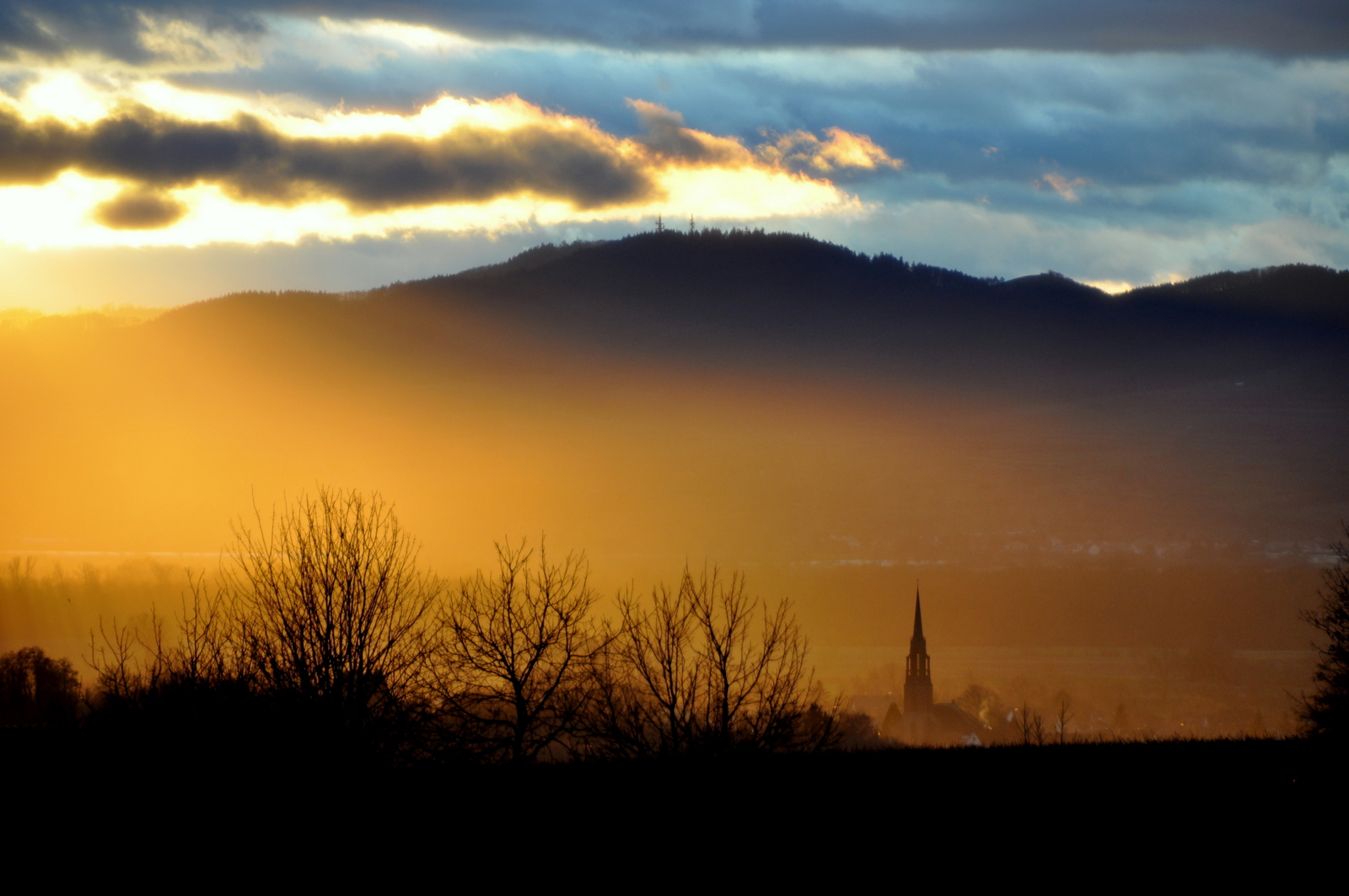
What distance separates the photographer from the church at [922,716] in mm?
118000

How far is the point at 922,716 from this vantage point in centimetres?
12188

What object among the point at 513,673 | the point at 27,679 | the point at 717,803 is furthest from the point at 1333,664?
the point at 27,679

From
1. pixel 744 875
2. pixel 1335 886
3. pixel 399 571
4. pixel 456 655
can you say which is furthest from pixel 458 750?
pixel 1335 886

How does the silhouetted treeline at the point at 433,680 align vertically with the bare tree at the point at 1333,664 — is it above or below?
above

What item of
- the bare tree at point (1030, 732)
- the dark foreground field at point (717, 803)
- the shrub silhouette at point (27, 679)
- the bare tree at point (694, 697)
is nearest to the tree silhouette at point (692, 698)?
the bare tree at point (694, 697)

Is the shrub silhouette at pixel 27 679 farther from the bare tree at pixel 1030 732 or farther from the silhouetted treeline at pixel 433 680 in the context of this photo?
the bare tree at pixel 1030 732

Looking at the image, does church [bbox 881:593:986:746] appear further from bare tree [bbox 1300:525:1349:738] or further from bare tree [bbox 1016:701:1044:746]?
bare tree [bbox 1300:525:1349:738]

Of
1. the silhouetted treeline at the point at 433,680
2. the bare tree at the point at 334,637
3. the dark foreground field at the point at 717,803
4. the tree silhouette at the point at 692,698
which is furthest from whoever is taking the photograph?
the tree silhouette at the point at 692,698

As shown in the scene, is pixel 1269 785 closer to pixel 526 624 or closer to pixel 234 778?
pixel 526 624

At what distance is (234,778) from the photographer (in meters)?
15.8

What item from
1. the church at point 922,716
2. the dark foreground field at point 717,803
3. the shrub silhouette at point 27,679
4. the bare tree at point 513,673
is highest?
the bare tree at point 513,673

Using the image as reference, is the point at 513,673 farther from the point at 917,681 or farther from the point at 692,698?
the point at 917,681

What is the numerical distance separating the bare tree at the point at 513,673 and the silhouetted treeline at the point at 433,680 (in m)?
0.04

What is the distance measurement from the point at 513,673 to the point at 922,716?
110820 mm
